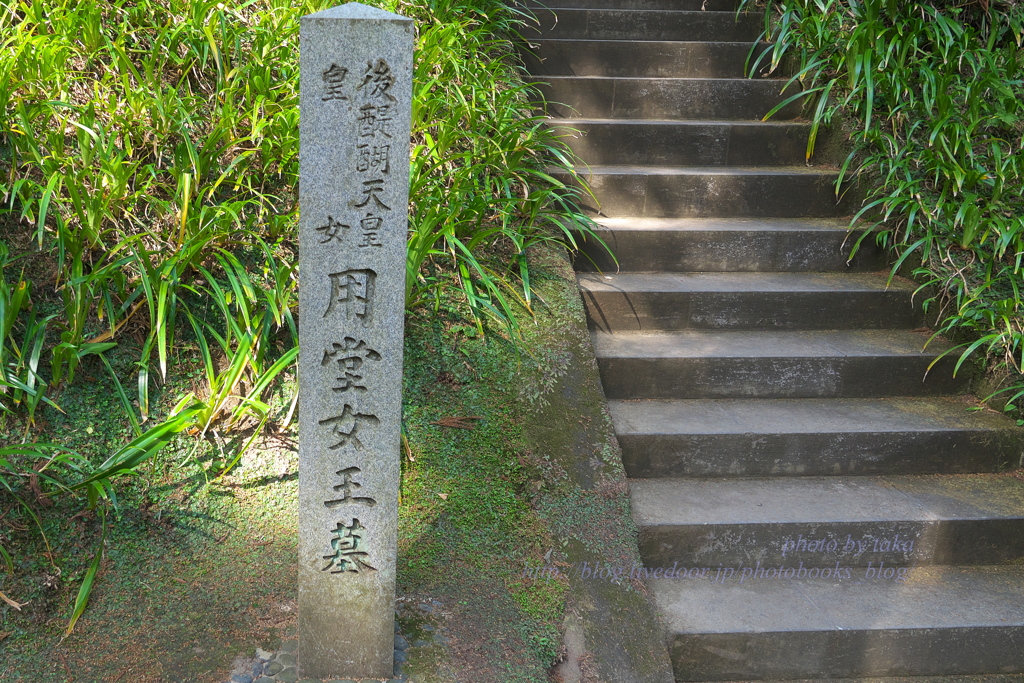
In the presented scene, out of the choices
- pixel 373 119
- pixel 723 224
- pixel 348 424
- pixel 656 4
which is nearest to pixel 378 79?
pixel 373 119

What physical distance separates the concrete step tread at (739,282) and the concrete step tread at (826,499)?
0.89 metres

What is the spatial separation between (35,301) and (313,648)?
61.9 inches

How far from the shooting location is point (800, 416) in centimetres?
309

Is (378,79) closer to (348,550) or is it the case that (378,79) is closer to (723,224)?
(348,550)

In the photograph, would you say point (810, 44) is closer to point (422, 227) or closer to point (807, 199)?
point (807, 199)

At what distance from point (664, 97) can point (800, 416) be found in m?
2.11

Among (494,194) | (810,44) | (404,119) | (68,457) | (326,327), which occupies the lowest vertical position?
(68,457)

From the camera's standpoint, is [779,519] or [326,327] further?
[779,519]

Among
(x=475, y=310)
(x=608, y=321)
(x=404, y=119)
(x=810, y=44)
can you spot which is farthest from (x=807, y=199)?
(x=404, y=119)

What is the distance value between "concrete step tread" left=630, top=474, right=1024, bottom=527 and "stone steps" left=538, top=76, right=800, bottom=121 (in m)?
2.21

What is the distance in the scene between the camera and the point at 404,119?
5.67ft

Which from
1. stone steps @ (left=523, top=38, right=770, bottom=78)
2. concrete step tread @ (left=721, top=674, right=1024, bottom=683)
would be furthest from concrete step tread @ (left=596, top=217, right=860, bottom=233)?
concrete step tread @ (left=721, top=674, right=1024, bottom=683)

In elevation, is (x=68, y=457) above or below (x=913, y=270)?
below

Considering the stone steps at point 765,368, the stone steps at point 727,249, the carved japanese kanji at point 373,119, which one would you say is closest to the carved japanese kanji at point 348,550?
the carved japanese kanji at point 373,119
